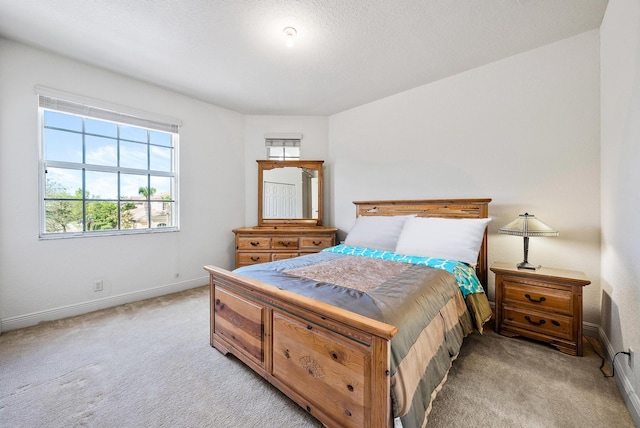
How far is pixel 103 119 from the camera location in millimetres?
2748

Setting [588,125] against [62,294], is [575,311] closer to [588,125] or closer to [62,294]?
[588,125]

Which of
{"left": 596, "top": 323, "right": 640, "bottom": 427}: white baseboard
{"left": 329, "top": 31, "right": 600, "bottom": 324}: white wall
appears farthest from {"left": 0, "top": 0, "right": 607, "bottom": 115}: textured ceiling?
{"left": 596, "top": 323, "right": 640, "bottom": 427}: white baseboard

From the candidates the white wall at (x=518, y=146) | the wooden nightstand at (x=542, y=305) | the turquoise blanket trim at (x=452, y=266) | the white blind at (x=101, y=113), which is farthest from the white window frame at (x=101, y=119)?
the wooden nightstand at (x=542, y=305)

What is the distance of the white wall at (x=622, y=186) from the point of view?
1372mm

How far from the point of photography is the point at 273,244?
346 cm

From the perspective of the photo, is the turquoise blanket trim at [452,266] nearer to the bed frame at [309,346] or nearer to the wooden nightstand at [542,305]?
the wooden nightstand at [542,305]

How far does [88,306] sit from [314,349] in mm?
2745

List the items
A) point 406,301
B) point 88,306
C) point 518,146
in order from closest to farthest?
point 406,301, point 518,146, point 88,306

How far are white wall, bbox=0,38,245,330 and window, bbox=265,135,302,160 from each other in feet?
1.46

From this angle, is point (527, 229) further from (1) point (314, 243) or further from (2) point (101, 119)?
(2) point (101, 119)

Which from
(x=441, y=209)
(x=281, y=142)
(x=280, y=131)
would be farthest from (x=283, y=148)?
(x=441, y=209)

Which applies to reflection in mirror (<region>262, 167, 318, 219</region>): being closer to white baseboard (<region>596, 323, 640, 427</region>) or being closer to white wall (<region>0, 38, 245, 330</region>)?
white wall (<region>0, 38, 245, 330</region>)

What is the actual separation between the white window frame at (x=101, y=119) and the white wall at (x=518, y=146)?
2.76 meters

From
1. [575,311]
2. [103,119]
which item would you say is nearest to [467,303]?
[575,311]
